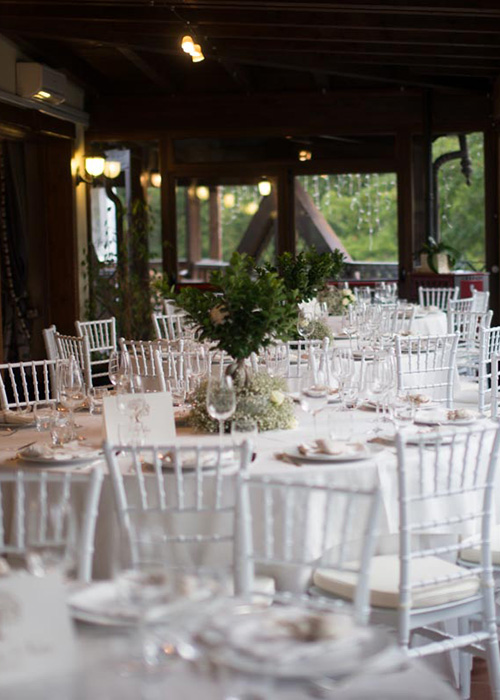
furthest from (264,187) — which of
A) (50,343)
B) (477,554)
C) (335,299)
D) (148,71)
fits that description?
(477,554)

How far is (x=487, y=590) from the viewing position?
11.2 feet

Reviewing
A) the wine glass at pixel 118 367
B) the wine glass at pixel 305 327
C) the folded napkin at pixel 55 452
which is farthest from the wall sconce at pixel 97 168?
the folded napkin at pixel 55 452

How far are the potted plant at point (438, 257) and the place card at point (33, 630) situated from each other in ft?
34.6

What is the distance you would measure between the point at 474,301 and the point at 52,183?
194 inches

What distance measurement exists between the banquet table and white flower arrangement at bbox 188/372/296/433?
2233mm

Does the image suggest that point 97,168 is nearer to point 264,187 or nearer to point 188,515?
point 264,187

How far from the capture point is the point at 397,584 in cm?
341

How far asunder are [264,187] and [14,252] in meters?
3.17

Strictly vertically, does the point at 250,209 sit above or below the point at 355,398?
above

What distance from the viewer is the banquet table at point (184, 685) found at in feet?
5.68

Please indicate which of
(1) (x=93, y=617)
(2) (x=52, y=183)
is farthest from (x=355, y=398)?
(2) (x=52, y=183)

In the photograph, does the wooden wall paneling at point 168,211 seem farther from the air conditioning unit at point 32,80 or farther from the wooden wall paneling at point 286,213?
the air conditioning unit at point 32,80

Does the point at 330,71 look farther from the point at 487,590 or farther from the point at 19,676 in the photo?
the point at 19,676

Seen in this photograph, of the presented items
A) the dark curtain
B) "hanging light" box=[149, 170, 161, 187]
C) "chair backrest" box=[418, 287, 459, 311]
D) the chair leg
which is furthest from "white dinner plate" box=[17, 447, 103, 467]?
"hanging light" box=[149, 170, 161, 187]
